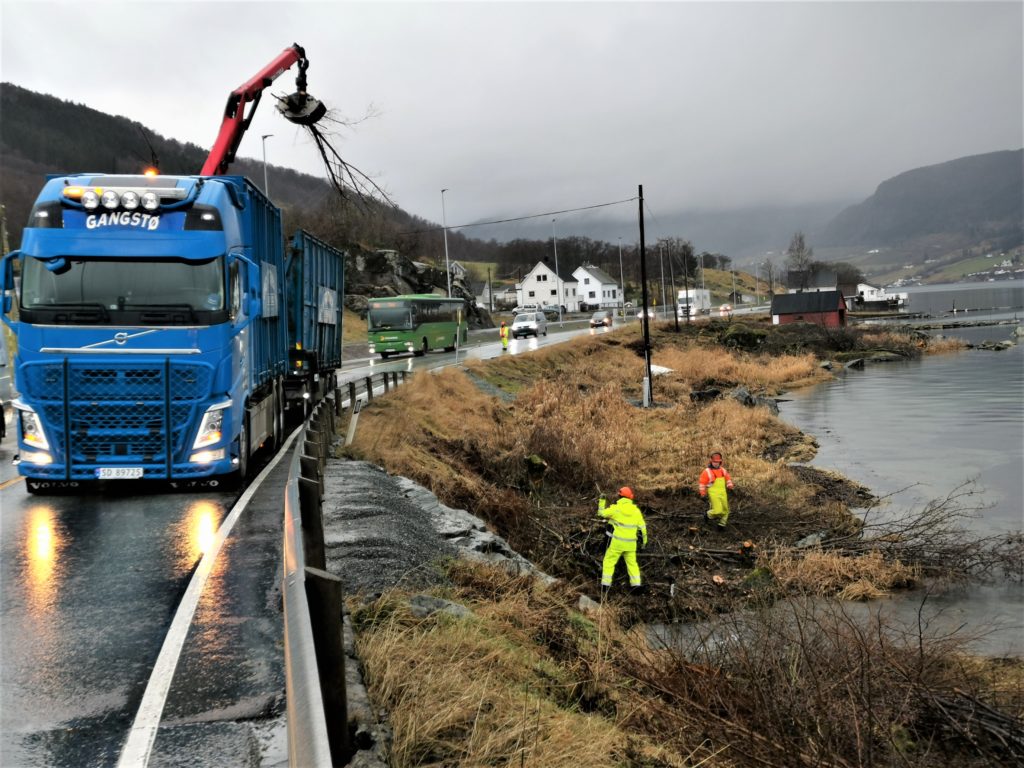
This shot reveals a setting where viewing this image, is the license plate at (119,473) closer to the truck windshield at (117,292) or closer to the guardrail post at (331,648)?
the truck windshield at (117,292)

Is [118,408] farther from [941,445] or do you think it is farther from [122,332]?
[941,445]

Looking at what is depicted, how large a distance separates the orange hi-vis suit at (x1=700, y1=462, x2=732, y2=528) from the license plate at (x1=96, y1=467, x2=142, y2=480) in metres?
10.3

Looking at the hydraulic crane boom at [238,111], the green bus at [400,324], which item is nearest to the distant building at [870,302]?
the green bus at [400,324]

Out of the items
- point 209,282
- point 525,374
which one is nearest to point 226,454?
point 209,282

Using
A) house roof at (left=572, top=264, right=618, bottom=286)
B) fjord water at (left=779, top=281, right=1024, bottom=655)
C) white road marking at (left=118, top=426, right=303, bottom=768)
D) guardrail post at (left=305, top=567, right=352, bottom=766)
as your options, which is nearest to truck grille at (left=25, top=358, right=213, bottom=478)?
white road marking at (left=118, top=426, right=303, bottom=768)

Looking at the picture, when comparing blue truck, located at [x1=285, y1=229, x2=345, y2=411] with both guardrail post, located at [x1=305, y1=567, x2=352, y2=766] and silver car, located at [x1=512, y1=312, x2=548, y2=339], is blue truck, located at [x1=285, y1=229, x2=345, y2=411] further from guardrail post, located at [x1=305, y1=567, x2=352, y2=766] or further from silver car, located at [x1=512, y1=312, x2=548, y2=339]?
silver car, located at [x1=512, y1=312, x2=548, y2=339]

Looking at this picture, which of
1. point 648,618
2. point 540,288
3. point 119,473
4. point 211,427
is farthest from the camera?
point 540,288

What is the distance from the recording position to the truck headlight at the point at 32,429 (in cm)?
1009

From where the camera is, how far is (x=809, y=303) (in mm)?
98688

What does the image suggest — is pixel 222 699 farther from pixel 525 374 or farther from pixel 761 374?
pixel 761 374

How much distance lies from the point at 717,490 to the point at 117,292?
36.8 feet

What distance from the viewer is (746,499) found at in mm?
19359

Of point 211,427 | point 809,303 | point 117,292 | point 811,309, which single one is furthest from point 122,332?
point 809,303

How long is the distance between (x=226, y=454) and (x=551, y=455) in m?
11.9
